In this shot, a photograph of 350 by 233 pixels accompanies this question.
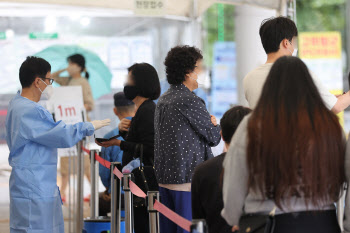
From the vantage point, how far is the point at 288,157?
2338 mm

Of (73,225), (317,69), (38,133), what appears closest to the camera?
(38,133)

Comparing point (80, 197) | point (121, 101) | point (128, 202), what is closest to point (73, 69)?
point (80, 197)

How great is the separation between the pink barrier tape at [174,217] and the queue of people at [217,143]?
9 centimetres

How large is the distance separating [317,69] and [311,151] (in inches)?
307

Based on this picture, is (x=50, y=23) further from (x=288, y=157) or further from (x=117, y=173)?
(x=288, y=157)

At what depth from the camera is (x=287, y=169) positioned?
7.68ft

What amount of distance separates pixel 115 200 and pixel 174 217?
5.54ft

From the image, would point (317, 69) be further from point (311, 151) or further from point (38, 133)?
point (311, 151)

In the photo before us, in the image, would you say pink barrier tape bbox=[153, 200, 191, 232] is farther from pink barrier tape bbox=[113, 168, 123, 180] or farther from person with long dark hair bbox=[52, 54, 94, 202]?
person with long dark hair bbox=[52, 54, 94, 202]

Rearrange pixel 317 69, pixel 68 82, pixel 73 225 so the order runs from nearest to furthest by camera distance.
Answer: pixel 73 225
pixel 68 82
pixel 317 69

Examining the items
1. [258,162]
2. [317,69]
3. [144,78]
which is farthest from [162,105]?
[317,69]

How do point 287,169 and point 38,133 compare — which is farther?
point 38,133

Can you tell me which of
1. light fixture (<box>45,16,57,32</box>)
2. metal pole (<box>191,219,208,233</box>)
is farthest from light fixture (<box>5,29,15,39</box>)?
metal pole (<box>191,219,208,233</box>)

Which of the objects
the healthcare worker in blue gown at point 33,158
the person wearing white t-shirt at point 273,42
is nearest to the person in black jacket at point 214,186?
the person wearing white t-shirt at point 273,42
